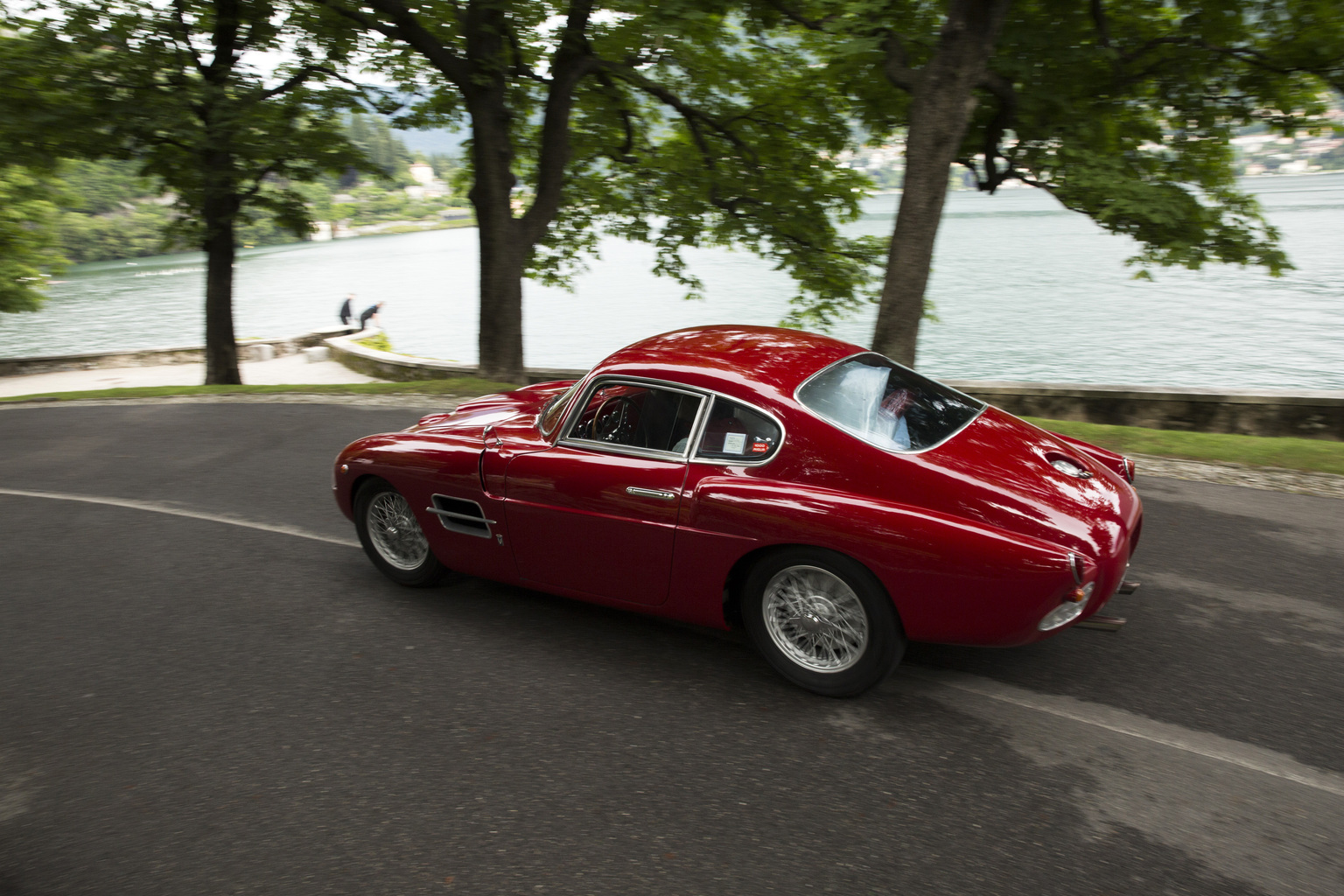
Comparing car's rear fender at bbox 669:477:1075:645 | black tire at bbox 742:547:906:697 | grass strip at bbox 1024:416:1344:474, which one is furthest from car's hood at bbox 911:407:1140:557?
grass strip at bbox 1024:416:1344:474

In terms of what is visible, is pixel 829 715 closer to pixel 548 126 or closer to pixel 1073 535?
pixel 1073 535

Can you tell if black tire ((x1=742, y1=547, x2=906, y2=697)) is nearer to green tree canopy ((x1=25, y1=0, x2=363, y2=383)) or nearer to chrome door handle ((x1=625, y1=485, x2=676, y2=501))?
chrome door handle ((x1=625, y1=485, x2=676, y2=501))

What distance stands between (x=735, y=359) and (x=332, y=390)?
10.3 m

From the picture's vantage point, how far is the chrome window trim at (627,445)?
425 cm

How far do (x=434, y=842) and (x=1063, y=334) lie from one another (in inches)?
1376

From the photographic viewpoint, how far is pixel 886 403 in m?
4.33

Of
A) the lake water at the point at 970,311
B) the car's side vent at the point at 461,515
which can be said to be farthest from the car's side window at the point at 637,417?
the lake water at the point at 970,311

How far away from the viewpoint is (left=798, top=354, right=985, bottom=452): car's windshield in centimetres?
409

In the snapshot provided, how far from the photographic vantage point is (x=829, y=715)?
12.6 ft

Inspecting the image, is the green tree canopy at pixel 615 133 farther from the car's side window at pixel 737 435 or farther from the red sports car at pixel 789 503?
the car's side window at pixel 737 435

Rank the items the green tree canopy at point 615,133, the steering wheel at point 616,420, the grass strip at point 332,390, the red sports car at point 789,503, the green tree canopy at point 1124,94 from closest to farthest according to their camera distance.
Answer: the red sports car at point 789,503
the steering wheel at point 616,420
the green tree canopy at point 1124,94
the grass strip at point 332,390
the green tree canopy at point 615,133

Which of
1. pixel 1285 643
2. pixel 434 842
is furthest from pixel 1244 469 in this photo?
pixel 434 842

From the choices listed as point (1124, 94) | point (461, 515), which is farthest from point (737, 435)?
point (1124, 94)

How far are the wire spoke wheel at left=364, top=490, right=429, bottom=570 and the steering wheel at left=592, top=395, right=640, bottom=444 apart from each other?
1414 millimetres
